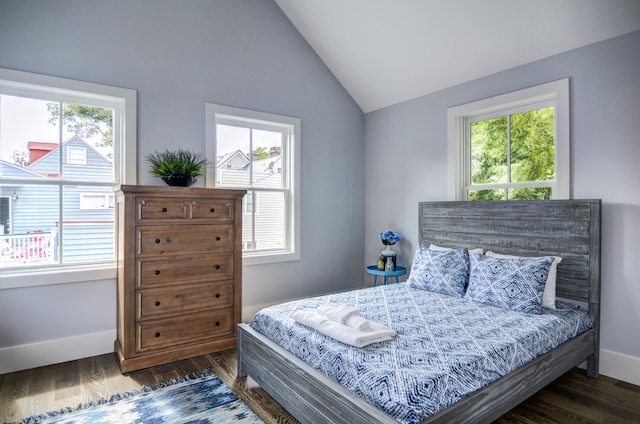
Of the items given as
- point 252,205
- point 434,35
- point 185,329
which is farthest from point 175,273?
point 434,35

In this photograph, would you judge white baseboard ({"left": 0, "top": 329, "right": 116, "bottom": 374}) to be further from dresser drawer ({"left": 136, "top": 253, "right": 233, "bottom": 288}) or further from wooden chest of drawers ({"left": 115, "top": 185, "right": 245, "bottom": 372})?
dresser drawer ({"left": 136, "top": 253, "right": 233, "bottom": 288})

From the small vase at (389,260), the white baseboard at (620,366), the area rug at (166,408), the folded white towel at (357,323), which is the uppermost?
the small vase at (389,260)

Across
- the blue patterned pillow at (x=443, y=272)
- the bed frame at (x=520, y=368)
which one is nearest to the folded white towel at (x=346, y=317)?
the bed frame at (x=520, y=368)

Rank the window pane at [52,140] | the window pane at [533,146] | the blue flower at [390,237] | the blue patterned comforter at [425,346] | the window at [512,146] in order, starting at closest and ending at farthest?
the blue patterned comforter at [425,346]
the window pane at [52,140]
the window at [512,146]
the window pane at [533,146]
the blue flower at [390,237]

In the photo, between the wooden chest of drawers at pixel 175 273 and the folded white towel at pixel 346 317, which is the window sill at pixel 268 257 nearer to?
the wooden chest of drawers at pixel 175 273

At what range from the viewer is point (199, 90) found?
3.44 meters

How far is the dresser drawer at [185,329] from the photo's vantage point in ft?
9.16

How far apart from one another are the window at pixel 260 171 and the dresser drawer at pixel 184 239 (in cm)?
62

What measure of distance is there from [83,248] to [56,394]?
3.58 ft

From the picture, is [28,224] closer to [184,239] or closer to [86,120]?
[86,120]

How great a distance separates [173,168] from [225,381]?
5.39 ft

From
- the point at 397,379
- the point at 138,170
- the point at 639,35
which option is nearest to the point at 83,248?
the point at 138,170

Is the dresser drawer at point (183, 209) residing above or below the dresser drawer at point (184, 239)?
above

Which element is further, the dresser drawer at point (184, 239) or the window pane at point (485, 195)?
the window pane at point (485, 195)
